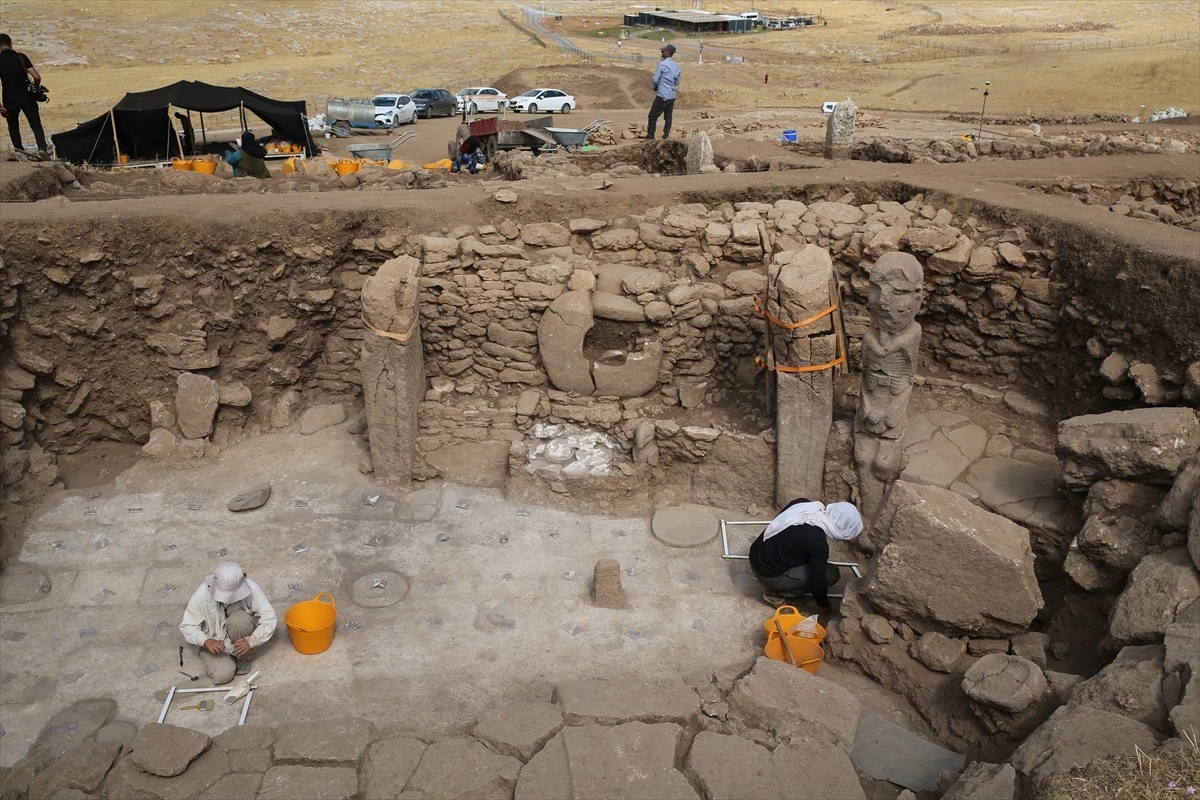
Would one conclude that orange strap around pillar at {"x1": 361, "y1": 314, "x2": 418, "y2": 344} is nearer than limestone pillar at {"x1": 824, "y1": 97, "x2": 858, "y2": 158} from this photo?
Yes

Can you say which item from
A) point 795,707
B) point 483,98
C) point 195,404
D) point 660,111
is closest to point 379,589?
point 195,404

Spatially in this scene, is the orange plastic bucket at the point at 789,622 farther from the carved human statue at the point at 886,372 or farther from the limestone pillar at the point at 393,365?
the limestone pillar at the point at 393,365

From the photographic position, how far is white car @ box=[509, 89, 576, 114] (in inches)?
1107

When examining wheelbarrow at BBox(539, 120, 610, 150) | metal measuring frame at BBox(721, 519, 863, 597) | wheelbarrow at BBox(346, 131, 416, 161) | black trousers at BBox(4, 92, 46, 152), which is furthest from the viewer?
wheelbarrow at BBox(539, 120, 610, 150)

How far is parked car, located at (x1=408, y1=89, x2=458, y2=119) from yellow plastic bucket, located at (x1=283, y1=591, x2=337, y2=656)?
26127 mm

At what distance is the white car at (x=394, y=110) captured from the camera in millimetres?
26562

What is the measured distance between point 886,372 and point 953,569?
6.40 ft

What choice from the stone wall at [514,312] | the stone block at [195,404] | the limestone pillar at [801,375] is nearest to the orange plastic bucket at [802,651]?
the limestone pillar at [801,375]

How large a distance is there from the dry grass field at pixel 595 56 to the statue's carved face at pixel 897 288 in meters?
24.6

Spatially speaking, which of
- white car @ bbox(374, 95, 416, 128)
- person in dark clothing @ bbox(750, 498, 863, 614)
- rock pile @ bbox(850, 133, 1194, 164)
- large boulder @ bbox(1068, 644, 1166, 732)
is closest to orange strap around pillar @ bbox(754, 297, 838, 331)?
person in dark clothing @ bbox(750, 498, 863, 614)

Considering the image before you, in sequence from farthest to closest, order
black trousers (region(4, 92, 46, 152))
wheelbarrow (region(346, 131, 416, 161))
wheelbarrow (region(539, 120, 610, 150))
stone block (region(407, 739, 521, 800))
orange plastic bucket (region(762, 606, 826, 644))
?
wheelbarrow (region(539, 120, 610, 150))
wheelbarrow (region(346, 131, 416, 161))
black trousers (region(4, 92, 46, 152))
orange plastic bucket (region(762, 606, 826, 644))
stone block (region(407, 739, 521, 800))

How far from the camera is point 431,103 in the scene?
2958 cm

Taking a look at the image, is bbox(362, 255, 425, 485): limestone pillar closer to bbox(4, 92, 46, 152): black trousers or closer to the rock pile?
the rock pile

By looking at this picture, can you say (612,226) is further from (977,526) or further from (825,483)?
(977,526)
